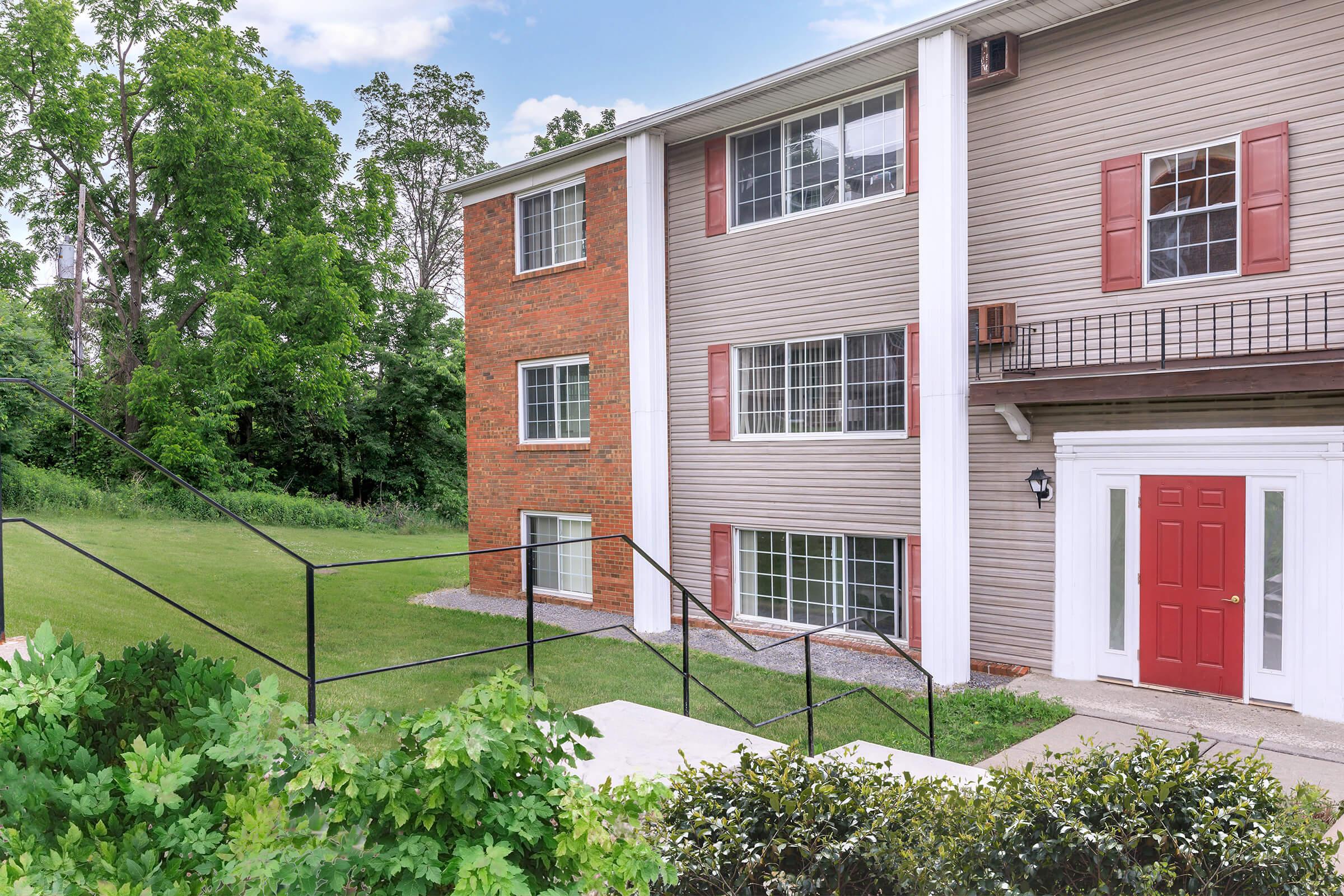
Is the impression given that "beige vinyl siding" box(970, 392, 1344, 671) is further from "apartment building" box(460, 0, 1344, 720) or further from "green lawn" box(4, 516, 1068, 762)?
"green lawn" box(4, 516, 1068, 762)

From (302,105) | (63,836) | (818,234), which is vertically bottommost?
(63,836)

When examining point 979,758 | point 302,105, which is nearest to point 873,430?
point 979,758

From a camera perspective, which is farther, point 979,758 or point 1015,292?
point 1015,292

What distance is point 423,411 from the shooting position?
90.6ft

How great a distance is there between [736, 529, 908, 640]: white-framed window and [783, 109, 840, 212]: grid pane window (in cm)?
438

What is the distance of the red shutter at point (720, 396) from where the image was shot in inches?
482

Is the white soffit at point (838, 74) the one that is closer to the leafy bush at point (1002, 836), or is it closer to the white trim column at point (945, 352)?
the white trim column at point (945, 352)

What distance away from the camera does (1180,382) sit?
317 inches

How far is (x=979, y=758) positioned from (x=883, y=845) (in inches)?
177

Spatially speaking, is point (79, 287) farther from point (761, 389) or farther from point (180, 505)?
point (761, 389)

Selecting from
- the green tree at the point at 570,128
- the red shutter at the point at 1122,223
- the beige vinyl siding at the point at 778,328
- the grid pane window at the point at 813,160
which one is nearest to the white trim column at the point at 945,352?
the beige vinyl siding at the point at 778,328

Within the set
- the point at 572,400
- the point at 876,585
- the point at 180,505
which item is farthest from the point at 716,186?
the point at 180,505

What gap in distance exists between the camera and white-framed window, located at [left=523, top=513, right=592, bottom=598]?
13977mm

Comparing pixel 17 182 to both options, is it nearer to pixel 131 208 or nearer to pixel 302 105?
pixel 131 208
